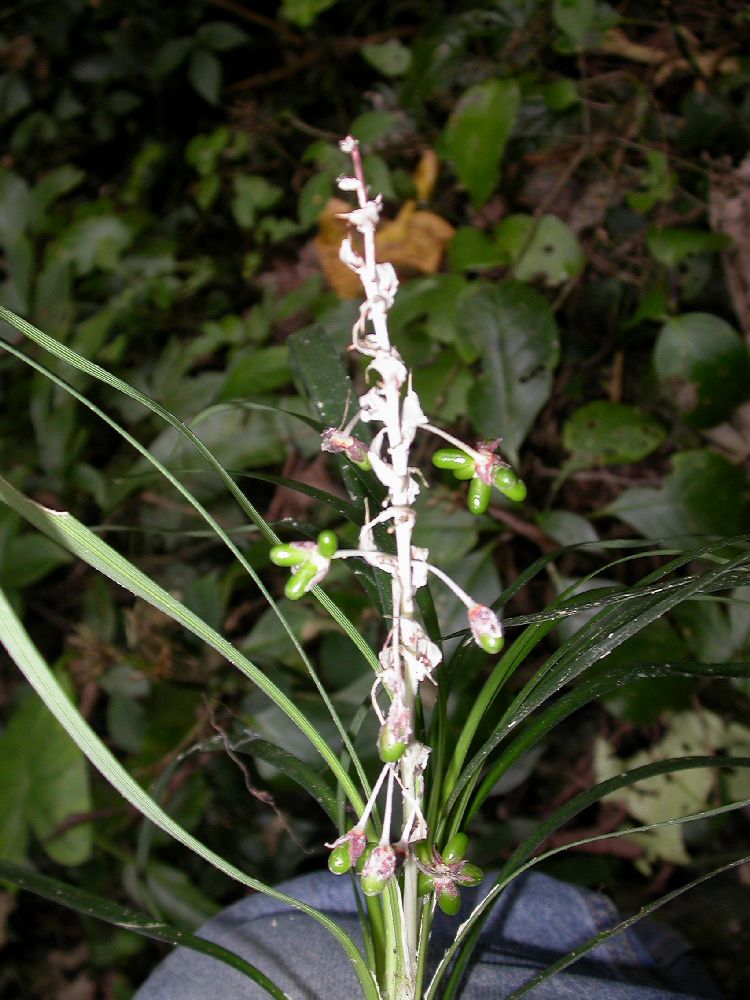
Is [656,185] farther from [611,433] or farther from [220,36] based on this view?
[220,36]

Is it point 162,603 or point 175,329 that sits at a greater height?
point 175,329

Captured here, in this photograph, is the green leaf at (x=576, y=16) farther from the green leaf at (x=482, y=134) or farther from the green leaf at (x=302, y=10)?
the green leaf at (x=302, y=10)

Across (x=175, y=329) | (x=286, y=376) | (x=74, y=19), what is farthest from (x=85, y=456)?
(x=74, y=19)

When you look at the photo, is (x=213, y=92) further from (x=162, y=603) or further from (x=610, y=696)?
(x=162, y=603)

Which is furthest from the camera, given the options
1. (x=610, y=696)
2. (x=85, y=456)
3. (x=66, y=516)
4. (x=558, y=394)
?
(x=85, y=456)

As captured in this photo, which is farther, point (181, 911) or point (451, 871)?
point (181, 911)

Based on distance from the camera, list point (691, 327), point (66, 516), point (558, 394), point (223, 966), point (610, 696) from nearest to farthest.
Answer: point (66, 516) < point (223, 966) < point (610, 696) < point (691, 327) < point (558, 394)

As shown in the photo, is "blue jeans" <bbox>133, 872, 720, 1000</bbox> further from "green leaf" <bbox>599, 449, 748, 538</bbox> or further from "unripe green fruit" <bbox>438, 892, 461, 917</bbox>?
"green leaf" <bbox>599, 449, 748, 538</bbox>
